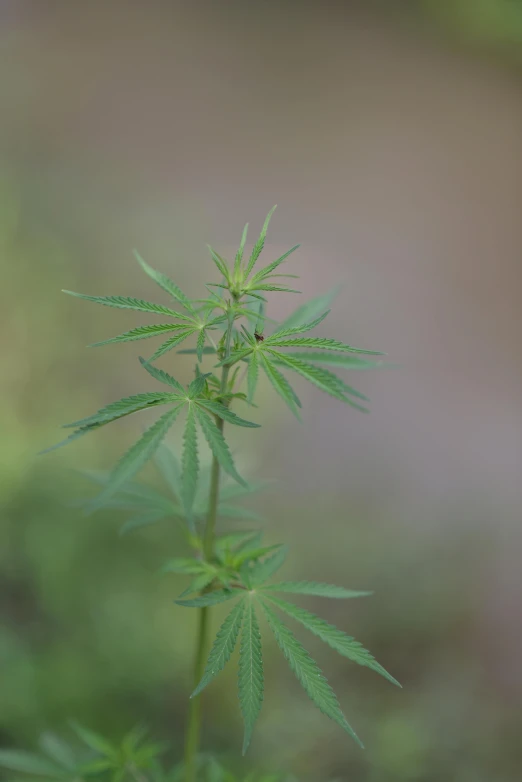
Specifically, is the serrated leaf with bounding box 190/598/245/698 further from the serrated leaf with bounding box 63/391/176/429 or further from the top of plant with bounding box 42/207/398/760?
the serrated leaf with bounding box 63/391/176/429

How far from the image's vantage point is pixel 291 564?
8.96ft

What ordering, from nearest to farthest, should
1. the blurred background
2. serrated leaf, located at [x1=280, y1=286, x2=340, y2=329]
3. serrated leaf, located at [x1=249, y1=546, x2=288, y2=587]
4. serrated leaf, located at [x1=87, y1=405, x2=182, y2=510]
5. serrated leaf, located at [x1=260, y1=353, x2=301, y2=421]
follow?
serrated leaf, located at [x1=87, y1=405, x2=182, y2=510] < serrated leaf, located at [x1=260, y1=353, x2=301, y2=421] < serrated leaf, located at [x1=249, y1=546, x2=288, y2=587] < serrated leaf, located at [x1=280, y1=286, x2=340, y2=329] < the blurred background

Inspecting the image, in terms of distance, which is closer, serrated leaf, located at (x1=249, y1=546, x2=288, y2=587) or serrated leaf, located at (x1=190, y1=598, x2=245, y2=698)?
serrated leaf, located at (x1=190, y1=598, x2=245, y2=698)

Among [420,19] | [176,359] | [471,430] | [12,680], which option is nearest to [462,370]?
[471,430]

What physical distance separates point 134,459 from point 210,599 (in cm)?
22

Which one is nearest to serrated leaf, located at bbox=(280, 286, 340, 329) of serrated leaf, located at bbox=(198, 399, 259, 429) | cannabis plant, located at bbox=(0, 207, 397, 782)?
cannabis plant, located at bbox=(0, 207, 397, 782)

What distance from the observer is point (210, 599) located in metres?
0.83

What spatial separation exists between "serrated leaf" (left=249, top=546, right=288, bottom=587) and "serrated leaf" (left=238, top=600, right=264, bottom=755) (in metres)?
0.12

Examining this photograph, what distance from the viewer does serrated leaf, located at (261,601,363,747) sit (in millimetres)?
764

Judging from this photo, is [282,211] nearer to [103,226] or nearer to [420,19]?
[103,226]

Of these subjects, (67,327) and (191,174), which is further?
(191,174)

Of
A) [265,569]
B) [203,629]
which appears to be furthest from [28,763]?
[265,569]

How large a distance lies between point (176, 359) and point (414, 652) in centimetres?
179

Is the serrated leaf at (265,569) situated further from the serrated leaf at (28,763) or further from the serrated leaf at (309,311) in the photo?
the serrated leaf at (28,763)
